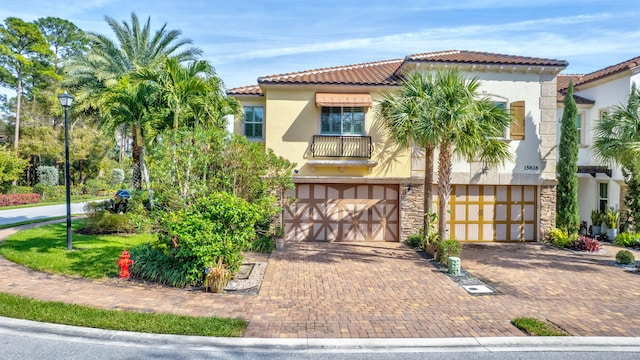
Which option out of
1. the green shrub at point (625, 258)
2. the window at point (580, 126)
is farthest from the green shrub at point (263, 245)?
the window at point (580, 126)

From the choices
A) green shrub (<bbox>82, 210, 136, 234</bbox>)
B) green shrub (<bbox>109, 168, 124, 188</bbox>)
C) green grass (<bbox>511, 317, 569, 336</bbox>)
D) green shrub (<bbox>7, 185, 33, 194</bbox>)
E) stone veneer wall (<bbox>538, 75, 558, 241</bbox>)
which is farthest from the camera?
green shrub (<bbox>109, 168, 124, 188</bbox>)

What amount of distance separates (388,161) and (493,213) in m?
5.22

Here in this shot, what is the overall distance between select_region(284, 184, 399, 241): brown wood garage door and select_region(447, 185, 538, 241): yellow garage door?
2.68 meters

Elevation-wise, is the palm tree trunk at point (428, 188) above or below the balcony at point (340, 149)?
below

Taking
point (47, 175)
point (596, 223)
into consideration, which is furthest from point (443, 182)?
point (47, 175)

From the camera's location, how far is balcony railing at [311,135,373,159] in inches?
636

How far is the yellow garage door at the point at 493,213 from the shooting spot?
16.8 metres

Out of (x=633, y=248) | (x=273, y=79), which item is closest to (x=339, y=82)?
(x=273, y=79)

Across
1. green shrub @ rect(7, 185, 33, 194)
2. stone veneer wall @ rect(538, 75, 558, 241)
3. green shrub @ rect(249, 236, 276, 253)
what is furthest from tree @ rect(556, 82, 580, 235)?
green shrub @ rect(7, 185, 33, 194)

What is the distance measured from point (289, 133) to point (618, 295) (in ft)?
38.9

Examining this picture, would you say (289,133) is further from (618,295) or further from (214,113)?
(618,295)

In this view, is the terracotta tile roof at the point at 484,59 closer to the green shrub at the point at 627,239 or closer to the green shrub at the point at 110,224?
the green shrub at the point at 627,239

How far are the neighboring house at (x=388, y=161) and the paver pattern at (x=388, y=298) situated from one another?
3865 mm

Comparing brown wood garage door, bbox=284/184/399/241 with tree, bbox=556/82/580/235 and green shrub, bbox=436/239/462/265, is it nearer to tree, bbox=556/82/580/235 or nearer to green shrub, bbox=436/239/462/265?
green shrub, bbox=436/239/462/265
